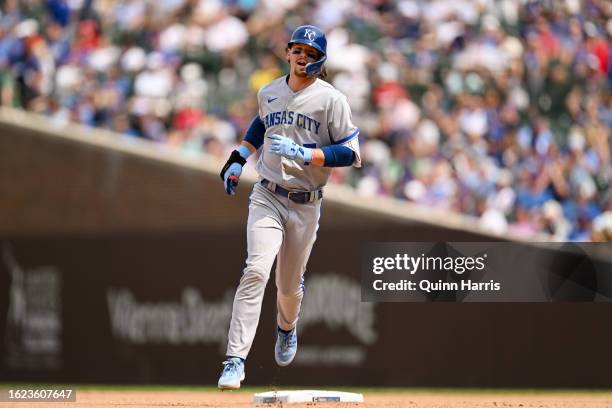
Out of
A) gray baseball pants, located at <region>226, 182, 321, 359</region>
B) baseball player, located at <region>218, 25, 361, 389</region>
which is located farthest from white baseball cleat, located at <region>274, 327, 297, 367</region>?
baseball player, located at <region>218, 25, 361, 389</region>

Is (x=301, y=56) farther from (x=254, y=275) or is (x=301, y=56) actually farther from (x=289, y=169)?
(x=254, y=275)

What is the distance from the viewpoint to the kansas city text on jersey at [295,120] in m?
6.52

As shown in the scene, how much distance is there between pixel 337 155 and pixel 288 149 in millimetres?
333

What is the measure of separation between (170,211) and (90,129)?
134 cm

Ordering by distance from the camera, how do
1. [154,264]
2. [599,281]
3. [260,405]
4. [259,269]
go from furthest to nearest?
[154,264] → [599,281] → [260,405] → [259,269]

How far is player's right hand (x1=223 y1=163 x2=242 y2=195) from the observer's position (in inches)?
261

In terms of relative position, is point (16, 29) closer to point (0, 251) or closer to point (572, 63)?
point (0, 251)

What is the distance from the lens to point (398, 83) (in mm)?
12305

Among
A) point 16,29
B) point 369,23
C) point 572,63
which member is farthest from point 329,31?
point 16,29

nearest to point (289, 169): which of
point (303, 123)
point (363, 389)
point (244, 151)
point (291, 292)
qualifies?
point (303, 123)

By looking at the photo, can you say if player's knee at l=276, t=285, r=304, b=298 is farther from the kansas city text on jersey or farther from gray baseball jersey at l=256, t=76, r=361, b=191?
the kansas city text on jersey

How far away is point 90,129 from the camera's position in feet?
39.9

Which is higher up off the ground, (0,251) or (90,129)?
(90,129)

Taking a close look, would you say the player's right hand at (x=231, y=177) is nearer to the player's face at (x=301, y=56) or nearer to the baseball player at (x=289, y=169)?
the baseball player at (x=289, y=169)
